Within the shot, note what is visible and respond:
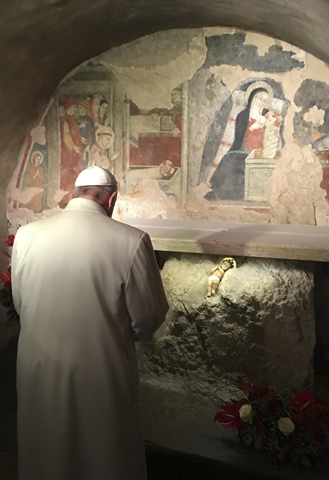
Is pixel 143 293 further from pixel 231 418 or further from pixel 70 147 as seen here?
pixel 70 147

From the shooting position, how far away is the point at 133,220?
4.09m

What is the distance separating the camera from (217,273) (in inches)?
116

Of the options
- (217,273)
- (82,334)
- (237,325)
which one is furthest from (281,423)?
(82,334)

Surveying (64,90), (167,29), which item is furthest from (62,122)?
(167,29)

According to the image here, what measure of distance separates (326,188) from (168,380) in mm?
2166

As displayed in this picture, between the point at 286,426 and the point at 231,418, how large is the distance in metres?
0.32

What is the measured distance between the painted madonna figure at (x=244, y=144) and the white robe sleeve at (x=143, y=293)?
96.5 inches

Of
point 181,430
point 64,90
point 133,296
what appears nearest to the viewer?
point 133,296

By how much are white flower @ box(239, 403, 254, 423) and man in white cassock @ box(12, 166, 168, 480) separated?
0.77 metres

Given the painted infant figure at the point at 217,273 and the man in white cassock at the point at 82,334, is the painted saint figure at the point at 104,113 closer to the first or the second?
the painted infant figure at the point at 217,273

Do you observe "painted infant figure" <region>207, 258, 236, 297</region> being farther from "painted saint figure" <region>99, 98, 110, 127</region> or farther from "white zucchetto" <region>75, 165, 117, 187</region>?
"painted saint figure" <region>99, 98, 110, 127</region>

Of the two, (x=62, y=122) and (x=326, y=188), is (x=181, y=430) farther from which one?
(x=62, y=122)

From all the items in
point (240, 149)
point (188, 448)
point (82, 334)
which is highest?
point (240, 149)

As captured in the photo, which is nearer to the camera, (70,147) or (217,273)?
(217,273)
